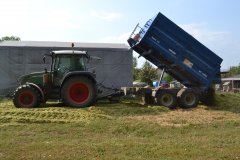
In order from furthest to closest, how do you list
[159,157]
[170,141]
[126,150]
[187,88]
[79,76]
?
[187,88] → [79,76] → [170,141] → [126,150] → [159,157]

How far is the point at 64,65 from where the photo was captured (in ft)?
51.4

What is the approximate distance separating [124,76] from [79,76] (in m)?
9.26

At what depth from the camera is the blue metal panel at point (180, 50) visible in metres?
16.1

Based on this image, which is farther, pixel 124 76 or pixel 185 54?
pixel 124 76

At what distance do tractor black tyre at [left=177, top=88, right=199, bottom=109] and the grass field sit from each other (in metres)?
1.83

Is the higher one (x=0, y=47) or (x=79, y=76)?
(x=0, y=47)

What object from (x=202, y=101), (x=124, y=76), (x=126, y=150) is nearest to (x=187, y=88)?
(x=202, y=101)

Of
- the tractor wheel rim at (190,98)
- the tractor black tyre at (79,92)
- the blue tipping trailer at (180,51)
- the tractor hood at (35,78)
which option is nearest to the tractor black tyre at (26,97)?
the tractor hood at (35,78)

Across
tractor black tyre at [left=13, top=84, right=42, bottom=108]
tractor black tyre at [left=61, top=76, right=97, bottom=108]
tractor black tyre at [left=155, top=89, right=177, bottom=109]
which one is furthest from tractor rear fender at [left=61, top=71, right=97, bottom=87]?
tractor black tyre at [left=155, top=89, right=177, bottom=109]

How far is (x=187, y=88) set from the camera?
16.8 m

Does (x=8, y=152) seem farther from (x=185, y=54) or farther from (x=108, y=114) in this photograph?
(x=185, y=54)

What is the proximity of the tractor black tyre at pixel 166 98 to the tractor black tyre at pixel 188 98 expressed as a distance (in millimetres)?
246

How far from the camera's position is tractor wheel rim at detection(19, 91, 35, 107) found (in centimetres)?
1512

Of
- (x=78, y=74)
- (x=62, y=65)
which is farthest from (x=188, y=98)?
(x=62, y=65)
